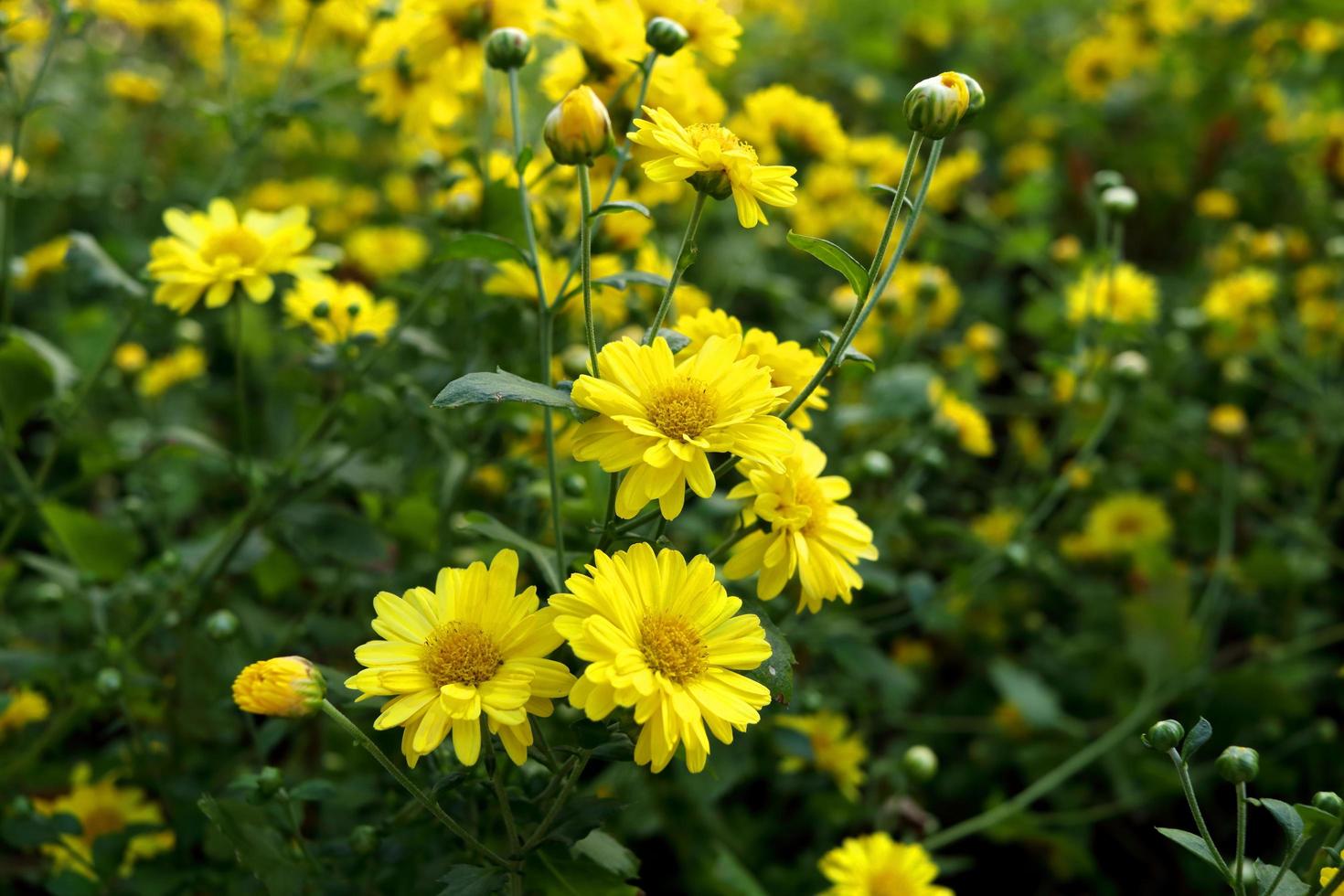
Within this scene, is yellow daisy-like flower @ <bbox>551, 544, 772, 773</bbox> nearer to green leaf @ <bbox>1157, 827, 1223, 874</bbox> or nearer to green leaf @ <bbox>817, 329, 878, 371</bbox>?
green leaf @ <bbox>817, 329, 878, 371</bbox>

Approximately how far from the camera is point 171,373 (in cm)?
265

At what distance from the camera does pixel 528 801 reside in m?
1.28

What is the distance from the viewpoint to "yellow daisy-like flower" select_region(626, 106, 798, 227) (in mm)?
1149

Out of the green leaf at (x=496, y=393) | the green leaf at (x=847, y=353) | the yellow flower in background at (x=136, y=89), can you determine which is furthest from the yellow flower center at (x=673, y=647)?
the yellow flower in background at (x=136, y=89)

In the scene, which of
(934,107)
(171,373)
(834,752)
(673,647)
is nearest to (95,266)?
(171,373)

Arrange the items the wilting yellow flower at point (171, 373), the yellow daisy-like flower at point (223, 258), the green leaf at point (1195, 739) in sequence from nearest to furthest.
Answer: the green leaf at point (1195, 739) → the yellow daisy-like flower at point (223, 258) → the wilting yellow flower at point (171, 373)

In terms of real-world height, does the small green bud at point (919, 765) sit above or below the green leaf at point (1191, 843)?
below

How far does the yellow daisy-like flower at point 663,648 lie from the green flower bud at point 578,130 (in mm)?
443

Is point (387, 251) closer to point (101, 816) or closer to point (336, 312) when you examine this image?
point (336, 312)

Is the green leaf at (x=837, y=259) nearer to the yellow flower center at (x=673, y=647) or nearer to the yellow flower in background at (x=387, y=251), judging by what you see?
the yellow flower center at (x=673, y=647)

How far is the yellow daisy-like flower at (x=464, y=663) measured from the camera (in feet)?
3.44

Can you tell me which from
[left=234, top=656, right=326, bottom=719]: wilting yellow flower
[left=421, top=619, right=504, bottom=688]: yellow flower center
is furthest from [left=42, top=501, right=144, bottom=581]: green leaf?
[left=421, top=619, right=504, bottom=688]: yellow flower center

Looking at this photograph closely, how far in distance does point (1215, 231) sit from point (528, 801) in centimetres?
328

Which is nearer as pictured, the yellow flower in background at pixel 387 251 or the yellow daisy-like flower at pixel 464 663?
the yellow daisy-like flower at pixel 464 663
